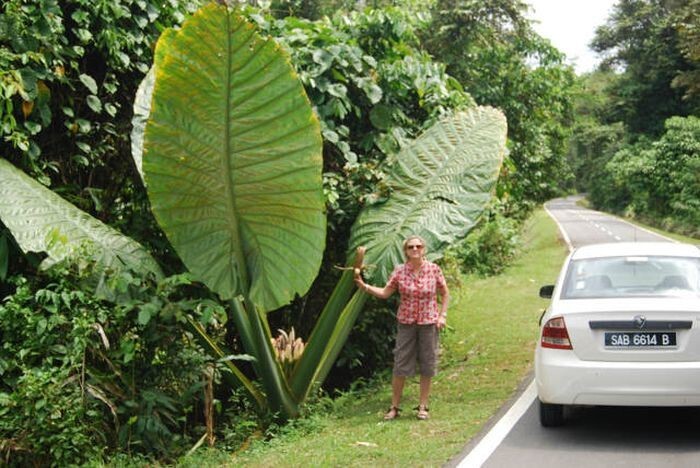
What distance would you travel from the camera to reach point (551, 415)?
731 centimetres

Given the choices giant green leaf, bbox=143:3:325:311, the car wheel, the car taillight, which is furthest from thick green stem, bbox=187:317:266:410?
the car taillight

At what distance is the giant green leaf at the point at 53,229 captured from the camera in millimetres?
6730

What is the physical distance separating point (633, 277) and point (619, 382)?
1.35 metres

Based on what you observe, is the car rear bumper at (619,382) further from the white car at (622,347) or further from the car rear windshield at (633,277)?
the car rear windshield at (633,277)

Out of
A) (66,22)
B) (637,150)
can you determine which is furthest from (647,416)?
(637,150)

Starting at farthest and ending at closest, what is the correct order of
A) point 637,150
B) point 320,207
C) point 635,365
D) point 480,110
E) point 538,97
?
point 637,150
point 538,97
point 480,110
point 320,207
point 635,365

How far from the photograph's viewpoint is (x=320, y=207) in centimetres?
714

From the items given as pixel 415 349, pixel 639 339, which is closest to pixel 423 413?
pixel 415 349

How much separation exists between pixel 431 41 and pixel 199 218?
58.0 ft

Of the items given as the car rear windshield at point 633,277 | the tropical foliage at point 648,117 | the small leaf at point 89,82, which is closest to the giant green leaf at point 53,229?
the small leaf at point 89,82

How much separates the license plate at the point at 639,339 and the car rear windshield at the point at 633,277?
52 centimetres

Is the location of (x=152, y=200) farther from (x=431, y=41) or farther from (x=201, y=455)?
(x=431, y=41)

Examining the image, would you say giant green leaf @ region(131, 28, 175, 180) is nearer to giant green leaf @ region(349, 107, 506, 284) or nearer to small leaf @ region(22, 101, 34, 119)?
small leaf @ region(22, 101, 34, 119)

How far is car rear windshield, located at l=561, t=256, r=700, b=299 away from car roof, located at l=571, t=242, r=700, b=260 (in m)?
0.06
